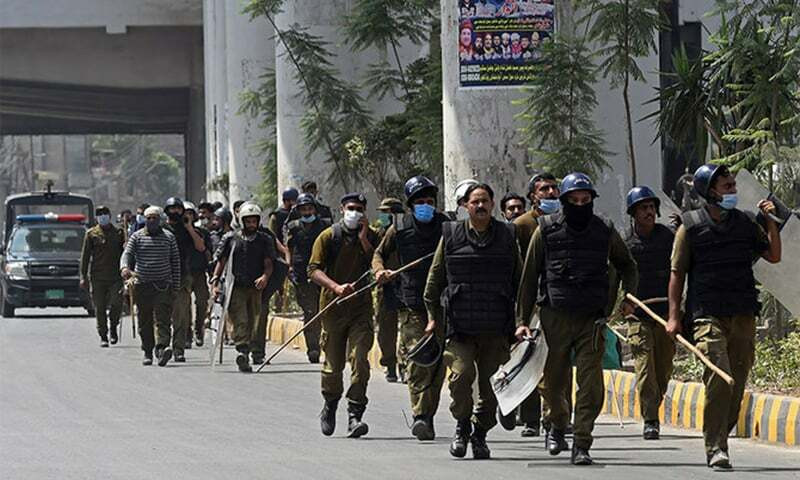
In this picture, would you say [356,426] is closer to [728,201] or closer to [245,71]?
[728,201]

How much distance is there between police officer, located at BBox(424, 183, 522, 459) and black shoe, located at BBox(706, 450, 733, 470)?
1535 mm

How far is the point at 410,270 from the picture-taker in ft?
44.8

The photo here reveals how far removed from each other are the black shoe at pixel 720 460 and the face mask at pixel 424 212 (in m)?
3.02

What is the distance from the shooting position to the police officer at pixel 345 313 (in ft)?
45.2

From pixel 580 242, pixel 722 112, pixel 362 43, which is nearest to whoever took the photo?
pixel 580 242

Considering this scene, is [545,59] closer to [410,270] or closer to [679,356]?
[679,356]

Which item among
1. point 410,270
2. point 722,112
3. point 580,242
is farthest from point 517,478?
point 722,112

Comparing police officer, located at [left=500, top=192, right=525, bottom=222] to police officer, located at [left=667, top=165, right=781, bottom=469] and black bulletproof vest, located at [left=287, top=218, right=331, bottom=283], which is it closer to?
police officer, located at [left=667, top=165, right=781, bottom=469]

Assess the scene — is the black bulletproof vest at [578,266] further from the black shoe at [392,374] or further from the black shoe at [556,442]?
the black shoe at [392,374]

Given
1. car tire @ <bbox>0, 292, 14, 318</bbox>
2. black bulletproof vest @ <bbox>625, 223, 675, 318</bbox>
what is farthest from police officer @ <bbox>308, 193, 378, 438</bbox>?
car tire @ <bbox>0, 292, 14, 318</bbox>

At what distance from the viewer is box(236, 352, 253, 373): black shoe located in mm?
20359

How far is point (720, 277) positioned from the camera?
11398mm

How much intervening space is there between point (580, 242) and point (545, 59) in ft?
30.7

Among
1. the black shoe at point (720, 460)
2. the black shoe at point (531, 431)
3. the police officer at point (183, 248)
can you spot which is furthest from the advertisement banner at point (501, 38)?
the black shoe at point (720, 460)
